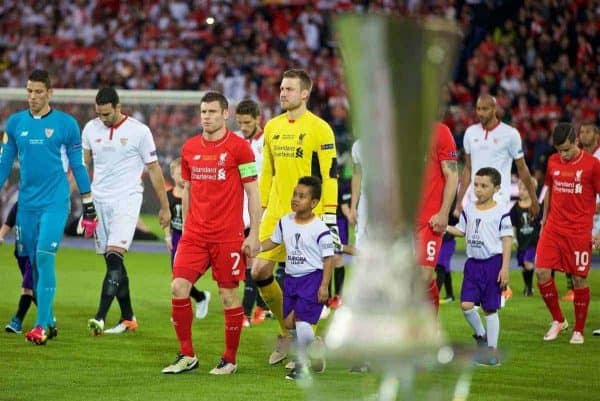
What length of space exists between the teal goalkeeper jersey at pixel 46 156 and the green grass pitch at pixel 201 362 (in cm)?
124

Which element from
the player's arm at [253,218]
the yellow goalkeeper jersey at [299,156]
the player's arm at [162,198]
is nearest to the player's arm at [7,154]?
the player's arm at [162,198]

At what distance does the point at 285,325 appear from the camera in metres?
8.25

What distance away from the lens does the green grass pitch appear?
736 centimetres

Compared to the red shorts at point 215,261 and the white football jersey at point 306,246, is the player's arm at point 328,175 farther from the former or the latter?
the red shorts at point 215,261

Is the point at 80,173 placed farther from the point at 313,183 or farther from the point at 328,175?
the point at 313,183

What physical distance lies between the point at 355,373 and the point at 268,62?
2619 centimetres

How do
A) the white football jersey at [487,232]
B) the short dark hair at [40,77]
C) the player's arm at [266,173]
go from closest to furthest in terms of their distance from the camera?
the player's arm at [266,173]
the white football jersey at [487,232]
the short dark hair at [40,77]

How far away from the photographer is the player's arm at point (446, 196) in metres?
8.40

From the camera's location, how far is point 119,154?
10.1 m

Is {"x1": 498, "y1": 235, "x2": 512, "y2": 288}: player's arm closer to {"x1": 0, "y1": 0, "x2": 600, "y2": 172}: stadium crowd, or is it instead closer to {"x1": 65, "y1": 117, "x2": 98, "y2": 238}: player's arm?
{"x1": 65, "y1": 117, "x2": 98, "y2": 238}: player's arm

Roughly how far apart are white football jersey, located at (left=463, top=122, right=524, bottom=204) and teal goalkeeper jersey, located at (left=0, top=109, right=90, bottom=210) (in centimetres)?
382

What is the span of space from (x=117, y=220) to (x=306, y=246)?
275 centimetres

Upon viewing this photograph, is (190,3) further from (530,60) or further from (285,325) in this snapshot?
(285,325)

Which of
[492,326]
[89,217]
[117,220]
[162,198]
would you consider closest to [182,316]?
[89,217]
